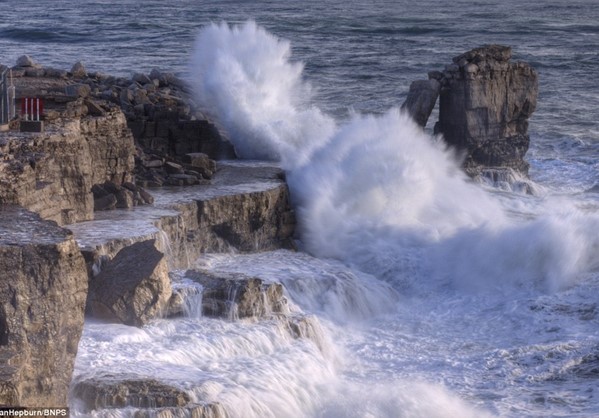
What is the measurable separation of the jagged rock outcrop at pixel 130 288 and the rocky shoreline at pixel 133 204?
14 millimetres

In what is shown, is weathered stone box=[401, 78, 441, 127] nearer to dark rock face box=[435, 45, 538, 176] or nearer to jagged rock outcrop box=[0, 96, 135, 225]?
dark rock face box=[435, 45, 538, 176]

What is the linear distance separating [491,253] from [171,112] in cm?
588

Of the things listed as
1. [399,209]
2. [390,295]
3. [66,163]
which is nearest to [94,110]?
[66,163]

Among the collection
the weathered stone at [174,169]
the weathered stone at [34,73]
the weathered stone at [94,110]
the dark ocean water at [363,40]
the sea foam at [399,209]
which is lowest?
the dark ocean water at [363,40]

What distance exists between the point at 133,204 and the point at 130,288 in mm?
3699

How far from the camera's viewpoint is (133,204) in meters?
16.4

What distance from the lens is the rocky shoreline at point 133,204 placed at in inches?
420

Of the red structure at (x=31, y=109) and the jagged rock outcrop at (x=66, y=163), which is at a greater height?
the red structure at (x=31, y=109)

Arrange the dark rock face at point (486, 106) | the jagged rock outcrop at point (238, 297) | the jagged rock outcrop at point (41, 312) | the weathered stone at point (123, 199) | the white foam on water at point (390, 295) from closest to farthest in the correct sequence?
the jagged rock outcrop at point (41, 312)
the white foam on water at point (390, 295)
the jagged rock outcrop at point (238, 297)
the weathered stone at point (123, 199)
the dark rock face at point (486, 106)

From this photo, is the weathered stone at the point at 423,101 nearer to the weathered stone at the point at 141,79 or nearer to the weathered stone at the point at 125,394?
the weathered stone at the point at 141,79

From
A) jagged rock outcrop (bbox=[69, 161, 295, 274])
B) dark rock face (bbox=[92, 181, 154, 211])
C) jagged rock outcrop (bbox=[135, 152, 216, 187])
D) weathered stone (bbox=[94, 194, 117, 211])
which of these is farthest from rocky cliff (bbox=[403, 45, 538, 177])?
weathered stone (bbox=[94, 194, 117, 211])

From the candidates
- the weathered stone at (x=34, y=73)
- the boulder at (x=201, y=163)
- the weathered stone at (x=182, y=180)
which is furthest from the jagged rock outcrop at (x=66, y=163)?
the weathered stone at (x=34, y=73)

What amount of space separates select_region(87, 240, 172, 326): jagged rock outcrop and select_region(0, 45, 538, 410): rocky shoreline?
14 mm

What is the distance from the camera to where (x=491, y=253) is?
58.3ft
